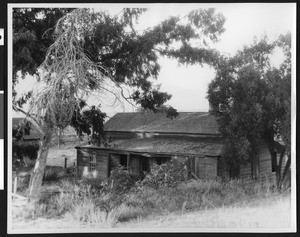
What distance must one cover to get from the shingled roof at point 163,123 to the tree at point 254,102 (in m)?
0.22

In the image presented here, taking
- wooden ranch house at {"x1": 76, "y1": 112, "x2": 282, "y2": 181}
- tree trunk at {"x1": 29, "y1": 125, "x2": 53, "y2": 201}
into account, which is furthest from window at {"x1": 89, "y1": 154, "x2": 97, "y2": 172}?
tree trunk at {"x1": 29, "y1": 125, "x2": 53, "y2": 201}

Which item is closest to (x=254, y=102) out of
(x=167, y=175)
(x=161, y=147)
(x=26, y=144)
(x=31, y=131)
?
(x=161, y=147)

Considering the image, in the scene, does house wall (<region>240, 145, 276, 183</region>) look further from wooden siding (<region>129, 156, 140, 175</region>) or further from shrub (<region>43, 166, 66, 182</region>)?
shrub (<region>43, 166, 66, 182</region>)

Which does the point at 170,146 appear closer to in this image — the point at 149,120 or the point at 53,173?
the point at 149,120

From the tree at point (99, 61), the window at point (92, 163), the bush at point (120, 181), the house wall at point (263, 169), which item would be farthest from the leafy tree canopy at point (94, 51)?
the house wall at point (263, 169)

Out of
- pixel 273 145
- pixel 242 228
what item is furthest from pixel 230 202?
pixel 273 145

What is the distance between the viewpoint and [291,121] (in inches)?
244

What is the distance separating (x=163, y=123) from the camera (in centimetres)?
652

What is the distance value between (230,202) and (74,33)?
139 inches

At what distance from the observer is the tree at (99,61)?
6262mm

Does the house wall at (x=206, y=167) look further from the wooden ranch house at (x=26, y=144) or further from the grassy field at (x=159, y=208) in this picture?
the wooden ranch house at (x=26, y=144)

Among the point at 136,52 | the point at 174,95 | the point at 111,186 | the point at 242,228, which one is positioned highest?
the point at 136,52

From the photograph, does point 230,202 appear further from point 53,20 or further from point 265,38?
point 53,20

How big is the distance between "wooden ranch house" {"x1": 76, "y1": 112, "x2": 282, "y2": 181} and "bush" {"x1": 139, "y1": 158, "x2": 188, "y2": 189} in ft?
0.30
